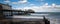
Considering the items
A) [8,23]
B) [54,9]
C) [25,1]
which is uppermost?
[25,1]

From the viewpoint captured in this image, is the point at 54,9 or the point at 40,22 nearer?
the point at 40,22

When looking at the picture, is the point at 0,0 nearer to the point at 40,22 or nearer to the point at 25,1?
the point at 25,1

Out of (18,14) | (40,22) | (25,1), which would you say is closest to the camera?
(40,22)

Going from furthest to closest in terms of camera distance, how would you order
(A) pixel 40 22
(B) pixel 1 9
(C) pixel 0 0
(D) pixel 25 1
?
(D) pixel 25 1 → (C) pixel 0 0 → (B) pixel 1 9 → (A) pixel 40 22

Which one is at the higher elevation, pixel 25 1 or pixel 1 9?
pixel 25 1

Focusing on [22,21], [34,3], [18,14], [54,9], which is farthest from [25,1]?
[22,21]

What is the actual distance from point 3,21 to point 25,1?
876 mm

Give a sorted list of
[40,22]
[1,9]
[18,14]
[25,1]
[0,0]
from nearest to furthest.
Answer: [40,22]
[1,9]
[18,14]
[0,0]
[25,1]

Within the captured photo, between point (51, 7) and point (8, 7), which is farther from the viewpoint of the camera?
point (51, 7)

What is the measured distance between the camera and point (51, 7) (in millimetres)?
2166

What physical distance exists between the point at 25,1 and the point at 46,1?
41 cm

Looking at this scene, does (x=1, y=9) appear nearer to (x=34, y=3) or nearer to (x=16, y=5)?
(x=16, y=5)

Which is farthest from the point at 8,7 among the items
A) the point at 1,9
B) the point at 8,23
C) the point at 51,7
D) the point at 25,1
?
the point at 51,7

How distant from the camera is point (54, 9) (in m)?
2.12
